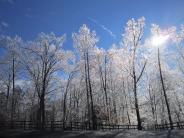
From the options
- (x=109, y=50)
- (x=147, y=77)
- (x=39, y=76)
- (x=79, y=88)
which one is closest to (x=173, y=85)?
(x=147, y=77)

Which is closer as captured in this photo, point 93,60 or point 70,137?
point 70,137

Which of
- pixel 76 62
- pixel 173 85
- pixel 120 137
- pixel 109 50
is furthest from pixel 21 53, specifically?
pixel 173 85

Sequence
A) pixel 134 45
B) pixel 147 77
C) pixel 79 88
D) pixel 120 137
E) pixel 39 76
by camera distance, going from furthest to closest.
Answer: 1. pixel 79 88
2. pixel 147 77
3. pixel 39 76
4. pixel 134 45
5. pixel 120 137

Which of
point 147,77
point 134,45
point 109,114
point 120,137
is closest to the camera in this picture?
point 120,137

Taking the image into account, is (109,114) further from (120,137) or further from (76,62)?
(120,137)

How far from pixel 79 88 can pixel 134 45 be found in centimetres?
2079

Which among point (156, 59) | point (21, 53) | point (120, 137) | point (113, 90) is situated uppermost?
point (21, 53)

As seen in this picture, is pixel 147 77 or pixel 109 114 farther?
pixel 147 77

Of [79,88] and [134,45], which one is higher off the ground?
[134,45]

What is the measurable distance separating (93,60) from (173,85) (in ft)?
56.0

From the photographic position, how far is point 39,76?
3572cm

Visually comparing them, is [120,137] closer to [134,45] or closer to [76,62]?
[134,45]

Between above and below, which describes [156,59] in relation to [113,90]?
above

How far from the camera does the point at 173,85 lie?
4466 cm
